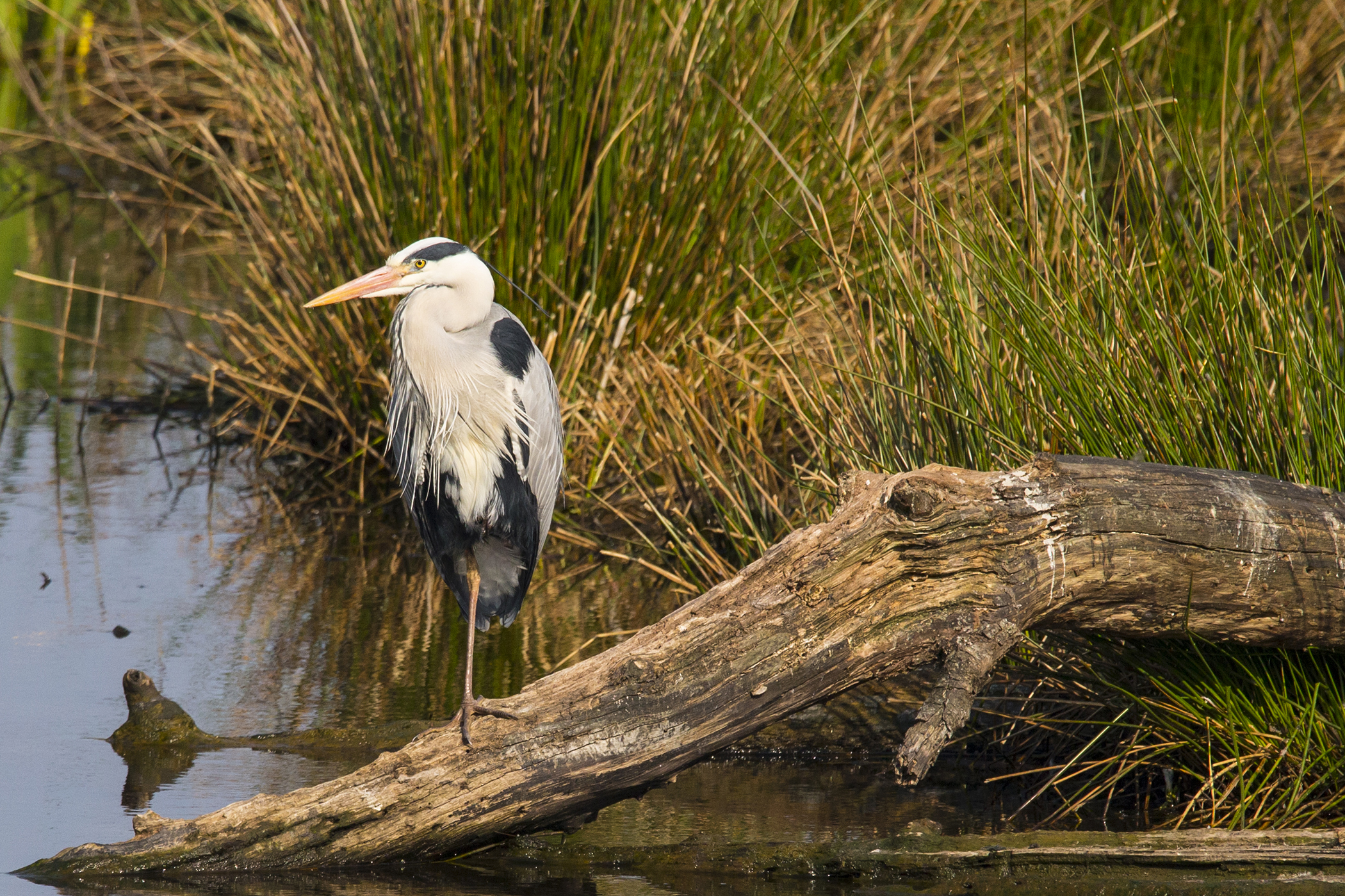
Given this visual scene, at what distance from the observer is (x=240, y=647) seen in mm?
4445

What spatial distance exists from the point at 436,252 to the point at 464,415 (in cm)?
36

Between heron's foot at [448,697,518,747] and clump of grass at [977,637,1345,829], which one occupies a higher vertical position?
heron's foot at [448,697,518,747]

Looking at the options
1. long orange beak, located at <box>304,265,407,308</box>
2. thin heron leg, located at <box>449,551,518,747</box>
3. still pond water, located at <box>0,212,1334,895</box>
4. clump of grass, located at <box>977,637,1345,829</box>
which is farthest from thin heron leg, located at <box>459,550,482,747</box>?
clump of grass, located at <box>977,637,1345,829</box>

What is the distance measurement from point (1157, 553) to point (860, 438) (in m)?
1.10

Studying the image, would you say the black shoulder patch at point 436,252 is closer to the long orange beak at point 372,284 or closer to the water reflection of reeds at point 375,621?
the long orange beak at point 372,284

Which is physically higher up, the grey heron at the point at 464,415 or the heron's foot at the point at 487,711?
the grey heron at the point at 464,415

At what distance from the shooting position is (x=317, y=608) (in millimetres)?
4848

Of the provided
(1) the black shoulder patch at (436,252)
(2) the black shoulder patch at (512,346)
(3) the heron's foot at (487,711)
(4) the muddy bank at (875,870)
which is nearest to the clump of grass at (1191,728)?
(4) the muddy bank at (875,870)

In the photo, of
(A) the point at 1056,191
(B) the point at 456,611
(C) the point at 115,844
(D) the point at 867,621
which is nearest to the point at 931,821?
(D) the point at 867,621

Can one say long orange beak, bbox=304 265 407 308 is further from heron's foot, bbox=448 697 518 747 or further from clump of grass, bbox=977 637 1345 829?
clump of grass, bbox=977 637 1345 829

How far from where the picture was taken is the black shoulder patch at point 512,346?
11.3 feet

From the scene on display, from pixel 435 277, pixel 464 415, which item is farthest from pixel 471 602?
pixel 435 277

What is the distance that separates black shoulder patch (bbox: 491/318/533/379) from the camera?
136 inches

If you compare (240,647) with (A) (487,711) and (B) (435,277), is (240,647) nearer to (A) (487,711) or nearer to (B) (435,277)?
(B) (435,277)
